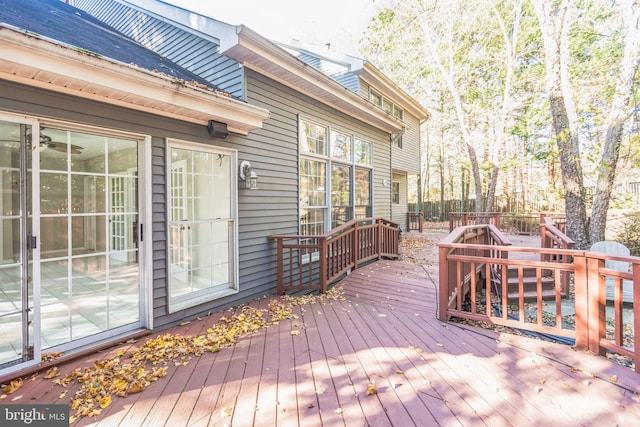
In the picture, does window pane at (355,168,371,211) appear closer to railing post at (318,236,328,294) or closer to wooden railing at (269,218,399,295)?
wooden railing at (269,218,399,295)

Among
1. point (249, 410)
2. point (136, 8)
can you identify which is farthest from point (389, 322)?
point (136, 8)

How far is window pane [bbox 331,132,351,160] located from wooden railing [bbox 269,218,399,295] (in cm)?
154

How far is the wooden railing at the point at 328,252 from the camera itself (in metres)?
4.66

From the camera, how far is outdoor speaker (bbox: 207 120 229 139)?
372 cm

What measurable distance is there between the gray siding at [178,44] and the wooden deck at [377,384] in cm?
335

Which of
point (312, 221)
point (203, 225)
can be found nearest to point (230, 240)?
point (203, 225)

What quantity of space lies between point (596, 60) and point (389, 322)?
13.9 metres

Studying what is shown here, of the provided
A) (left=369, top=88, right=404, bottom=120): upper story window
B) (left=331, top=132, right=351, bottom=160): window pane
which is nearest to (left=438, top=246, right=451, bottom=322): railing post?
(left=331, top=132, right=351, bottom=160): window pane

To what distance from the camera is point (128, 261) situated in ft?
12.8

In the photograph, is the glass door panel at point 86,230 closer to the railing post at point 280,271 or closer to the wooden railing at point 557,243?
the railing post at point 280,271

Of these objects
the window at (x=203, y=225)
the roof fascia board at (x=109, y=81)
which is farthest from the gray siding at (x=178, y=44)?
the window at (x=203, y=225)

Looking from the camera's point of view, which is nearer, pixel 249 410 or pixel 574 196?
pixel 249 410

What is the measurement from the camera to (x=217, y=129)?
3740 millimetres

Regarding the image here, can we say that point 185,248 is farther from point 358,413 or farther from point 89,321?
point 358,413
